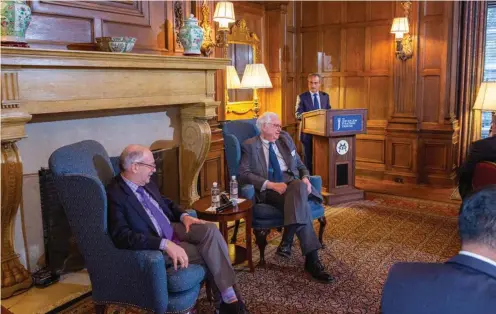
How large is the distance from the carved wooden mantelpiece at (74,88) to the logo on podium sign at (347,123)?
1.42 metres

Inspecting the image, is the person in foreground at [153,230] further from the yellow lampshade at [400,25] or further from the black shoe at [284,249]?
the yellow lampshade at [400,25]

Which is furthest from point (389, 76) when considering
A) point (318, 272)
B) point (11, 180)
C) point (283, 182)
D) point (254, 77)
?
point (11, 180)

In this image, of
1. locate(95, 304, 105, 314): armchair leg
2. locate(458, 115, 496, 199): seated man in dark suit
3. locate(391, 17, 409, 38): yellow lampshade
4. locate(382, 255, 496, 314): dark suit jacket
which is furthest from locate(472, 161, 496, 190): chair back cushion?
locate(391, 17, 409, 38): yellow lampshade

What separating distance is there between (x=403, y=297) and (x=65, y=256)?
278cm

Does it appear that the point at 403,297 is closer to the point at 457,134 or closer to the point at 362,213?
the point at 362,213

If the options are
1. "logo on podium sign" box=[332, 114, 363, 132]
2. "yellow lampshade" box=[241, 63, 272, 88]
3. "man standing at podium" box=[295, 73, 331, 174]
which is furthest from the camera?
"man standing at podium" box=[295, 73, 331, 174]

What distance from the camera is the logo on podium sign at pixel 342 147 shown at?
5012 millimetres

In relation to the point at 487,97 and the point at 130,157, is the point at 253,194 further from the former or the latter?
the point at 487,97

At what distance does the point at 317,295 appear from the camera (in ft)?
9.70

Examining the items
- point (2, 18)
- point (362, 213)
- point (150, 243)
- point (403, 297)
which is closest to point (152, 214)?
point (150, 243)

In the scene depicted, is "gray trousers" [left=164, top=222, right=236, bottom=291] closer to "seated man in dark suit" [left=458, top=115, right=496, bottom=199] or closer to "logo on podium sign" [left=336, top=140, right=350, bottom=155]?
"seated man in dark suit" [left=458, top=115, right=496, bottom=199]

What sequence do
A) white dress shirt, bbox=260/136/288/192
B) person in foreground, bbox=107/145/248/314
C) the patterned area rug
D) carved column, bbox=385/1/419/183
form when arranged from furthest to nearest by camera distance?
1. carved column, bbox=385/1/419/183
2. white dress shirt, bbox=260/136/288/192
3. the patterned area rug
4. person in foreground, bbox=107/145/248/314

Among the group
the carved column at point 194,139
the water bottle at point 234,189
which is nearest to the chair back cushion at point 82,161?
the water bottle at point 234,189

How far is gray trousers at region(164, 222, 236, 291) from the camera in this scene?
7.97 ft
